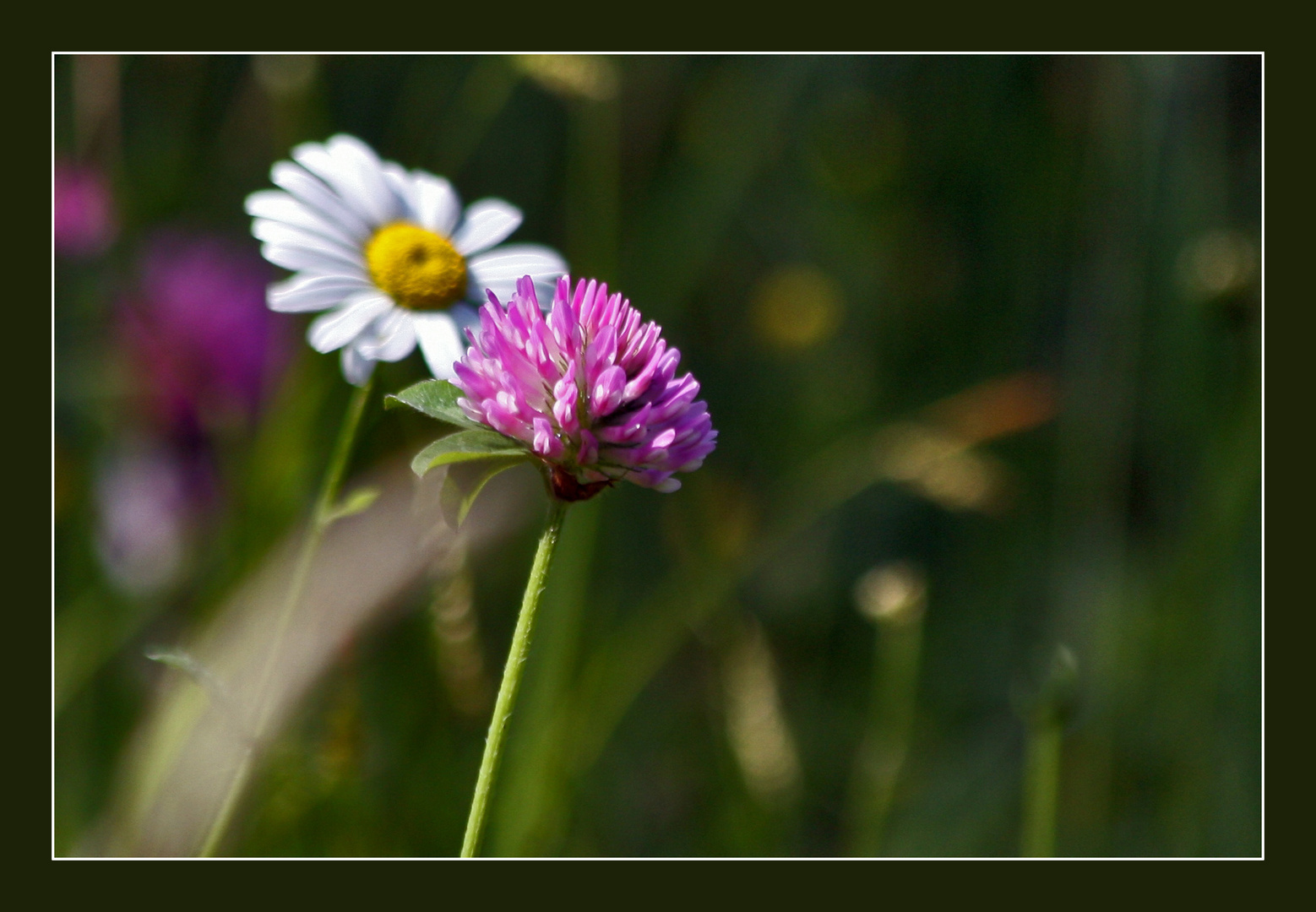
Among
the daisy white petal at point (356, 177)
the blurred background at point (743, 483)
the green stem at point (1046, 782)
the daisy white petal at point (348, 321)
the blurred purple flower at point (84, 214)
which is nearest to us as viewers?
the daisy white petal at point (348, 321)

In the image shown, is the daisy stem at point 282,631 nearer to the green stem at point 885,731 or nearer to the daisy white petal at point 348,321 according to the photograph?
the daisy white petal at point 348,321

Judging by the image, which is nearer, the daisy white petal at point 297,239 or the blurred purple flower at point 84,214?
the daisy white petal at point 297,239

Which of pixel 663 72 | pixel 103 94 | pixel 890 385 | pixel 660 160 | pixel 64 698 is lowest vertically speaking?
pixel 64 698

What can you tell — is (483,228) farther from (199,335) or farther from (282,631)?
(199,335)

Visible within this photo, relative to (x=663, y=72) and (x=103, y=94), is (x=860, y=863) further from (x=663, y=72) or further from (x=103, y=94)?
(x=663, y=72)

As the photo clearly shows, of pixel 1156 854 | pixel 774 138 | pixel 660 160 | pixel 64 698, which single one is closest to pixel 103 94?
pixel 64 698

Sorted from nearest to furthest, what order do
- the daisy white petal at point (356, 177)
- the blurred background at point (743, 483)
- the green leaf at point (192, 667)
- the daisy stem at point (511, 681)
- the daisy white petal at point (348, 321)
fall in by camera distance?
1. the daisy stem at point (511, 681)
2. the green leaf at point (192, 667)
3. the daisy white petal at point (348, 321)
4. the daisy white petal at point (356, 177)
5. the blurred background at point (743, 483)

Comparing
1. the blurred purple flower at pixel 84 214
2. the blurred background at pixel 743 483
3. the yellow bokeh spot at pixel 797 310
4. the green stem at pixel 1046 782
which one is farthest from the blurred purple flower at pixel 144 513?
the green stem at pixel 1046 782
